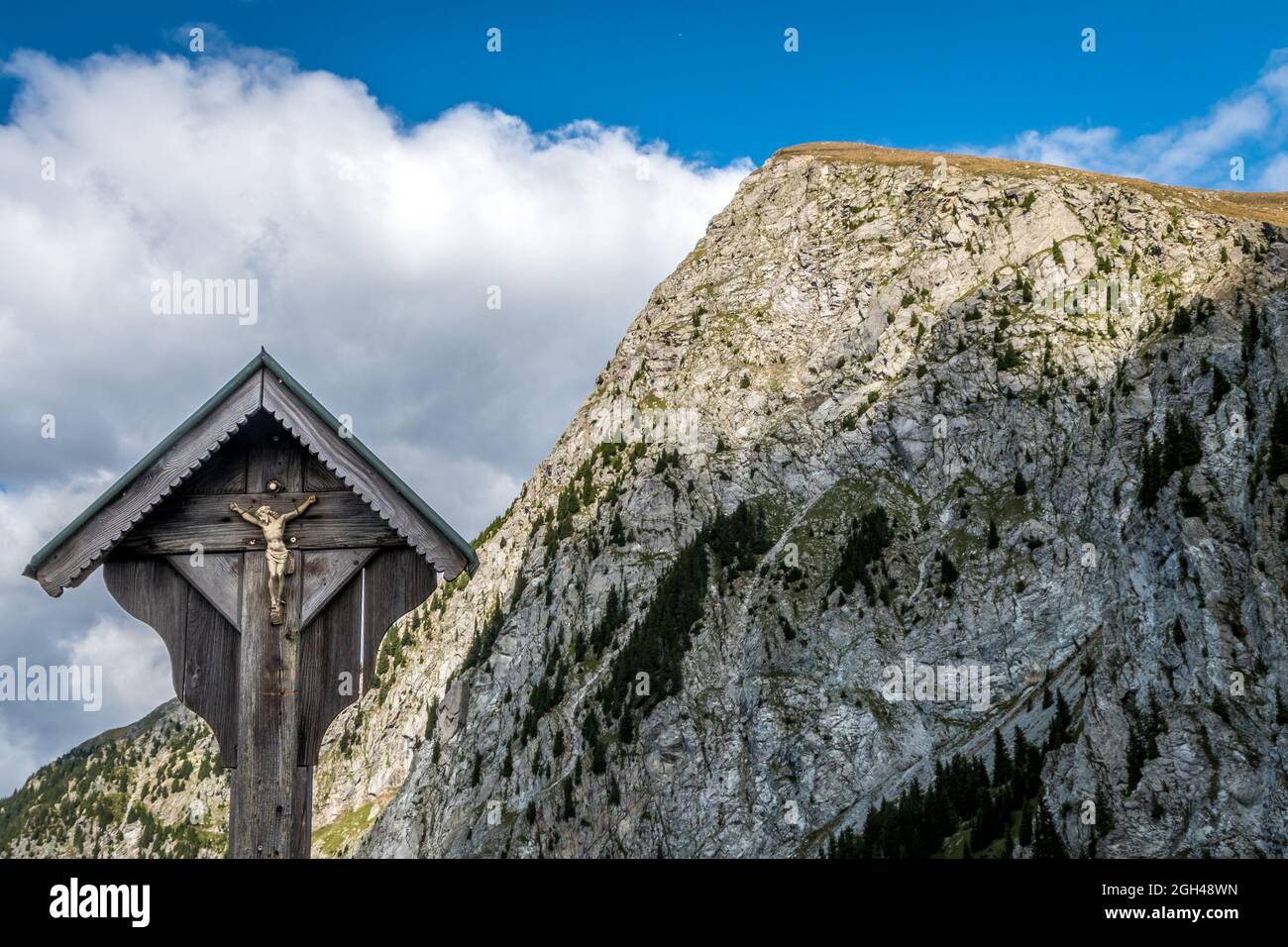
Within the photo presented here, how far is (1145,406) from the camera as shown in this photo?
558 feet

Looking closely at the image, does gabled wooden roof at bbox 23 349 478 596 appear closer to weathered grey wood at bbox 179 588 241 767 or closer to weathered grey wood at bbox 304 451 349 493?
weathered grey wood at bbox 304 451 349 493

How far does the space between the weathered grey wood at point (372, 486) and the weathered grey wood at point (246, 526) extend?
0.22 meters

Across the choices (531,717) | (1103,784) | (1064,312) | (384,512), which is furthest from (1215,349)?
(384,512)

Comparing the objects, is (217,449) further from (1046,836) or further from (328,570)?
(1046,836)

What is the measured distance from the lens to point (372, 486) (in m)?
6.38

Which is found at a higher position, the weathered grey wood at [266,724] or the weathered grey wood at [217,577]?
the weathered grey wood at [217,577]

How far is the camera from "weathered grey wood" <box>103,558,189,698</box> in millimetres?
6367

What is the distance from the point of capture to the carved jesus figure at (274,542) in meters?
6.32

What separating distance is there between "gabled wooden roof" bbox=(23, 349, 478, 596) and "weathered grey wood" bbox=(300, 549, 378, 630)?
1.15 ft

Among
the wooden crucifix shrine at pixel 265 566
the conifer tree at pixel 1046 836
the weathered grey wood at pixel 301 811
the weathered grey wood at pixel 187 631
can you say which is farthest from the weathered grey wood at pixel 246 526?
the conifer tree at pixel 1046 836

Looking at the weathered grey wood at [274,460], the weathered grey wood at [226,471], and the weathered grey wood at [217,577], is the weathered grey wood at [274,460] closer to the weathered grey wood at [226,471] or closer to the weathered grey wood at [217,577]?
the weathered grey wood at [226,471]

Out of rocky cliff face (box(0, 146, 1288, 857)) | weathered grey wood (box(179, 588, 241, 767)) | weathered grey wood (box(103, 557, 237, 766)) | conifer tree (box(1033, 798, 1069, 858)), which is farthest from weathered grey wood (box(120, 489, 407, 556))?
rocky cliff face (box(0, 146, 1288, 857))

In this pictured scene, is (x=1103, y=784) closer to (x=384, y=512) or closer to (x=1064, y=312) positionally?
(x=1064, y=312)
